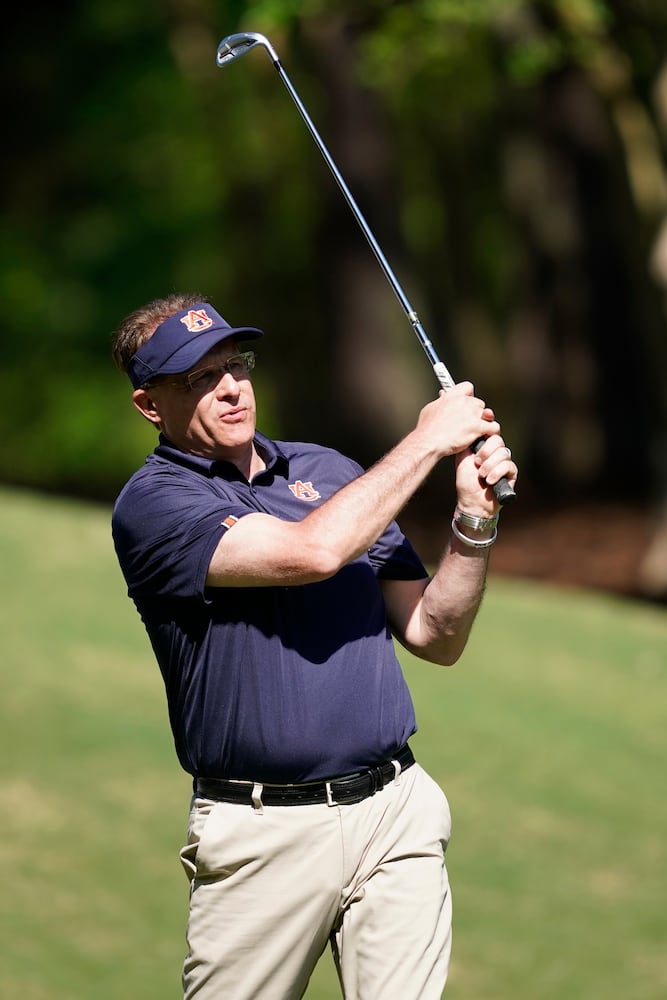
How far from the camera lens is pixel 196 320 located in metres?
3.79

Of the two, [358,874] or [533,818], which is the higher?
[358,874]

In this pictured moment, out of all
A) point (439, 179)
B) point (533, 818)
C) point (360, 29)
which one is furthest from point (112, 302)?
point (533, 818)

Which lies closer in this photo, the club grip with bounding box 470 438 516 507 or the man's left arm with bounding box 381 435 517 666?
the club grip with bounding box 470 438 516 507

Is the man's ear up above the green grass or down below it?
above

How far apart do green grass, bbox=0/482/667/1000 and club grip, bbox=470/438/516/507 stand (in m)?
2.85

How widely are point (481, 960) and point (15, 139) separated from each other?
20312mm

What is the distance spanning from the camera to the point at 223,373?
12.4 ft

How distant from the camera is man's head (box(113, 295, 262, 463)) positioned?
12.3 feet

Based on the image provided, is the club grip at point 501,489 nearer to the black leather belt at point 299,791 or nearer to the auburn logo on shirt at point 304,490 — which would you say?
the auburn logo on shirt at point 304,490

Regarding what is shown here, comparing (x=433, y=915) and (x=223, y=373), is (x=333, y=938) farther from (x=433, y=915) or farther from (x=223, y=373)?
(x=223, y=373)

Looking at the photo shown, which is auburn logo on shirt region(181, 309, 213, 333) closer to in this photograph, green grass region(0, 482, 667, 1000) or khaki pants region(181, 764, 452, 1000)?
khaki pants region(181, 764, 452, 1000)

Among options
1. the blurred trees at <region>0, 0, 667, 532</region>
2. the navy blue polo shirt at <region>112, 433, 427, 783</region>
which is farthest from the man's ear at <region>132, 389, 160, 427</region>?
the blurred trees at <region>0, 0, 667, 532</region>

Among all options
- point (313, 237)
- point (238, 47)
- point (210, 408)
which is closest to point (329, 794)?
point (210, 408)

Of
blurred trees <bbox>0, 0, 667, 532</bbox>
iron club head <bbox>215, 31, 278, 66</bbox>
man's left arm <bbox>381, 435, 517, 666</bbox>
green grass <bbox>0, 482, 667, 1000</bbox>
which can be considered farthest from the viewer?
blurred trees <bbox>0, 0, 667, 532</bbox>
